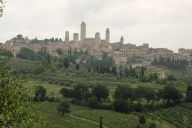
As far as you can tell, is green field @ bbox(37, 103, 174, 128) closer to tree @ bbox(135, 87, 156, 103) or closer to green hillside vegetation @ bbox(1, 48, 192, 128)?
green hillside vegetation @ bbox(1, 48, 192, 128)

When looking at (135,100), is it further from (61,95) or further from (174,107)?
(61,95)

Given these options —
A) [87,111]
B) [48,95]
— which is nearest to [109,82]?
[48,95]

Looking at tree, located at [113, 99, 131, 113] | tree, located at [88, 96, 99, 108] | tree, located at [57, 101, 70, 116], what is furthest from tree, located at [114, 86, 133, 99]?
tree, located at [57, 101, 70, 116]

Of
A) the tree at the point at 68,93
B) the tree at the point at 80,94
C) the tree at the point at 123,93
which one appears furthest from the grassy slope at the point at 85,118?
the tree at the point at 123,93

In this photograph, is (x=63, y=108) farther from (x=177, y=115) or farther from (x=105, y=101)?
(x=177, y=115)

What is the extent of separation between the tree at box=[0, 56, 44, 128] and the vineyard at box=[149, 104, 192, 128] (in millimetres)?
49809

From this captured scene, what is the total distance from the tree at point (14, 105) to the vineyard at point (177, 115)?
163 ft

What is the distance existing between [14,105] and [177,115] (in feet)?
203

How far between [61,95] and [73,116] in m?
21.3

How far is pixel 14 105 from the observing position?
19.6 m

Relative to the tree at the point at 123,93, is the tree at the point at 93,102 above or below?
below

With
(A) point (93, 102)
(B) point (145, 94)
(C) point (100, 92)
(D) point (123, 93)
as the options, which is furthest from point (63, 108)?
(B) point (145, 94)

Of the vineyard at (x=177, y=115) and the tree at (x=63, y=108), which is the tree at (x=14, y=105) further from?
the tree at (x=63, y=108)

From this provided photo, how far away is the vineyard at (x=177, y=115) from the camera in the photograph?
68688 millimetres
